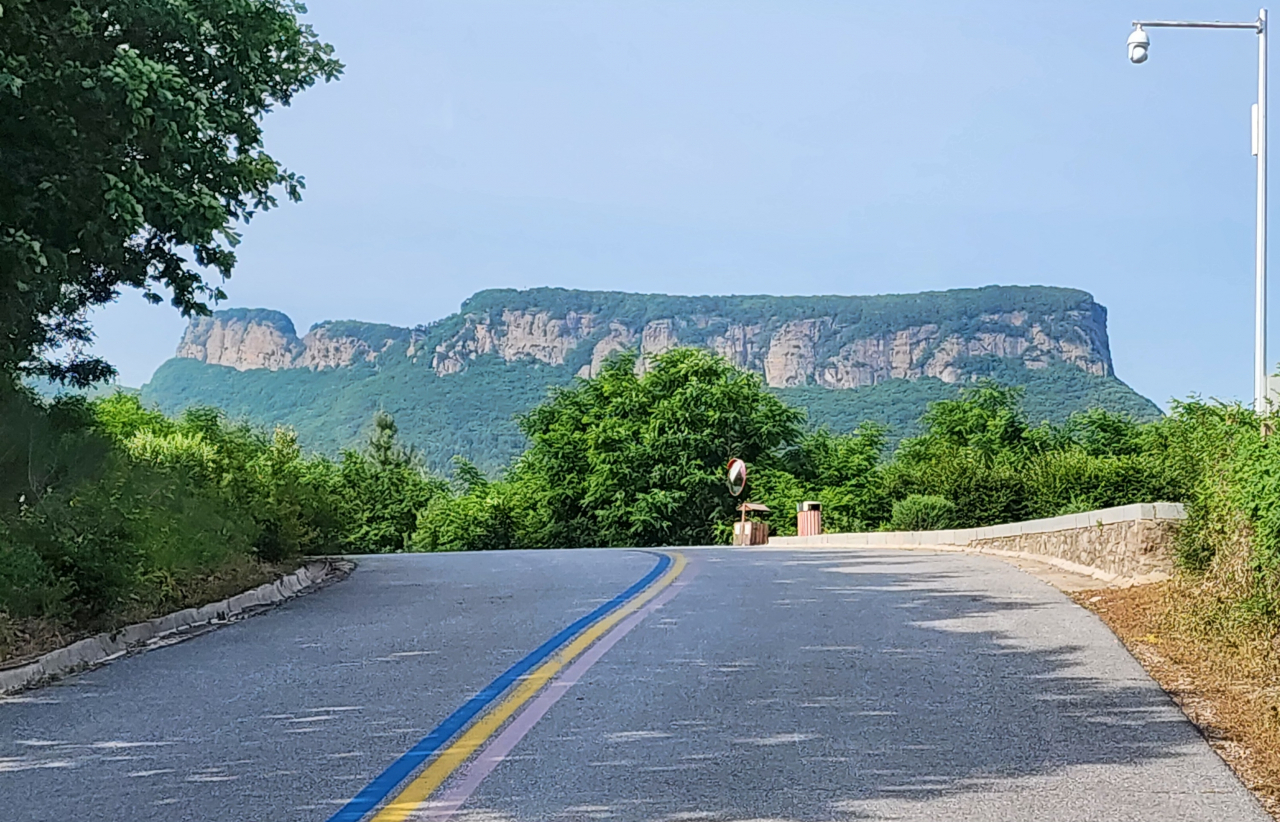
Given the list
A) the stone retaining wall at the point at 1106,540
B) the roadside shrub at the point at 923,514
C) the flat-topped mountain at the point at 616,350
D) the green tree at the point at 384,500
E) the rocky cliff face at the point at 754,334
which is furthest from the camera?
the rocky cliff face at the point at 754,334

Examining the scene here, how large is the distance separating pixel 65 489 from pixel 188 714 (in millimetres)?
4818

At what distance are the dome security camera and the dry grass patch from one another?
29.7ft

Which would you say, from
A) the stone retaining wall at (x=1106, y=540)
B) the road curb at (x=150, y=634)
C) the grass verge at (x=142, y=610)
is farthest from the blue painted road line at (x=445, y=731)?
the stone retaining wall at (x=1106, y=540)

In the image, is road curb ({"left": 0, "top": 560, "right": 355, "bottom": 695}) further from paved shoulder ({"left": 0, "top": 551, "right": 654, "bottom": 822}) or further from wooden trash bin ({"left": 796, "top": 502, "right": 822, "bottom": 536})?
wooden trash bin ({"left": 796, "top": 502, "right": 822, "bottom": 536})

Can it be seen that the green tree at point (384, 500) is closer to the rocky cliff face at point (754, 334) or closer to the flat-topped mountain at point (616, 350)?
the flat-topped mountain at point (616, 350)

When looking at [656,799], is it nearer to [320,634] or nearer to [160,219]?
[320,634]

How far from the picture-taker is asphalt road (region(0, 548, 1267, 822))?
582cm

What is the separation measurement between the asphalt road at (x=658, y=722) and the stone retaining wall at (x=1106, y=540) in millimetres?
1821

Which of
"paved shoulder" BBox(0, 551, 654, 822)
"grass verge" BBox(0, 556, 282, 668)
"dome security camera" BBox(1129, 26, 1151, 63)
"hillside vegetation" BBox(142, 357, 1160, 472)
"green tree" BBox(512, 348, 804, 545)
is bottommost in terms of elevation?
"paved shoulder" BBox(0, 551, 654, 822)

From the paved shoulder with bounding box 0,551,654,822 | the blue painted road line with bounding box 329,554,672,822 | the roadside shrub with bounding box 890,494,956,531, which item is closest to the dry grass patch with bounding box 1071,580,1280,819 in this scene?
the blue painted road line with bounding box 329,554,672,822

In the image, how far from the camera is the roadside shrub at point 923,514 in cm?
3456

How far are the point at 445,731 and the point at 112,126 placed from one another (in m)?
6.47

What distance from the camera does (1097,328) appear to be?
15275cm

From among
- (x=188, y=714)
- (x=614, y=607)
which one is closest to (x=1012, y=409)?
(x=614, y=607)
